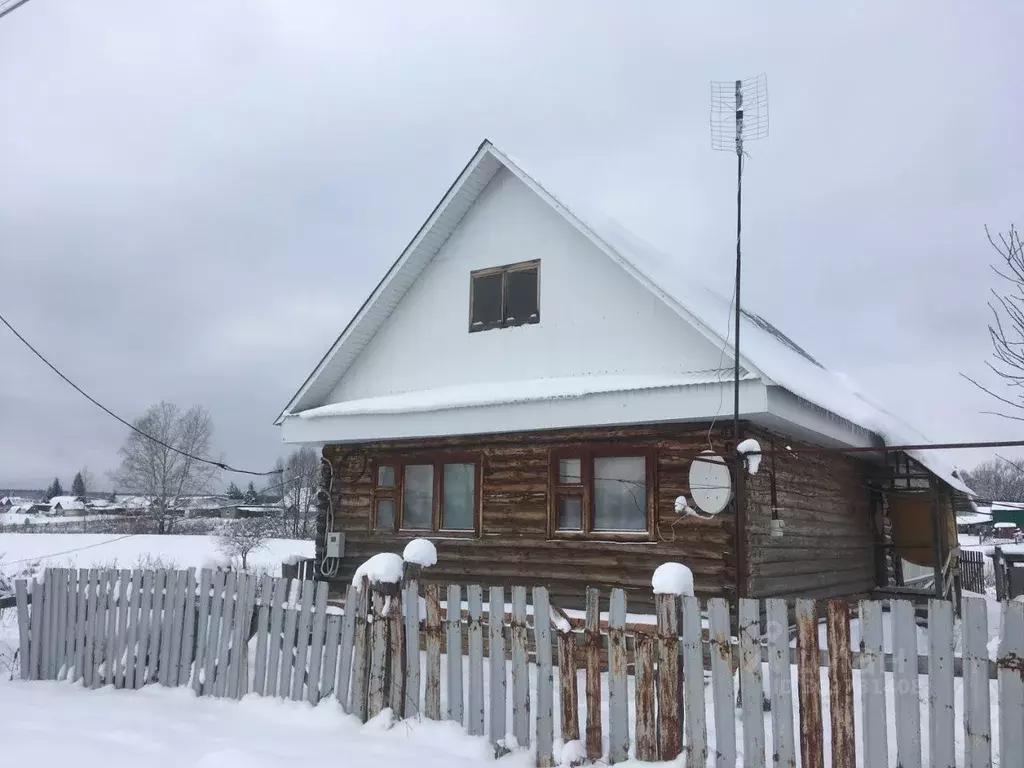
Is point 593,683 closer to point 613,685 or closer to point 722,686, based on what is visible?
point 613,685

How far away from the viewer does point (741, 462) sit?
29.9 feet

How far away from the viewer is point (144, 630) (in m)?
8.42

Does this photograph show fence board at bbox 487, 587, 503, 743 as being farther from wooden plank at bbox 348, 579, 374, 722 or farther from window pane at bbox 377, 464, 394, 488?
window pane at bbox 377, 464, 394, 488

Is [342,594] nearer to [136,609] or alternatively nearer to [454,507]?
[454,507]

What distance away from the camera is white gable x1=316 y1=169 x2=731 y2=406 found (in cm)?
1052

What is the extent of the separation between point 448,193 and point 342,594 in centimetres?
692

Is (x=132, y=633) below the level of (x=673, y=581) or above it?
below

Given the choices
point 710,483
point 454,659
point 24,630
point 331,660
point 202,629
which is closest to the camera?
point 454,659

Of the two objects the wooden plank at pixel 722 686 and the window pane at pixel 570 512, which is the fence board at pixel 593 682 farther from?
the window pane at pixel 570 512

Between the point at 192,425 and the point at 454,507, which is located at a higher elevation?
the point at 192,425

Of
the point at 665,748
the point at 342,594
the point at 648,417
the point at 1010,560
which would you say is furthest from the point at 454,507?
the point at 1010,560

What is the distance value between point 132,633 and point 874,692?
24.1ft

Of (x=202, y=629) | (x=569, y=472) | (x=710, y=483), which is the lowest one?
(x=202, y=629)

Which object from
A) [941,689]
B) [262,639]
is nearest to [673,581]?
[941,689]
